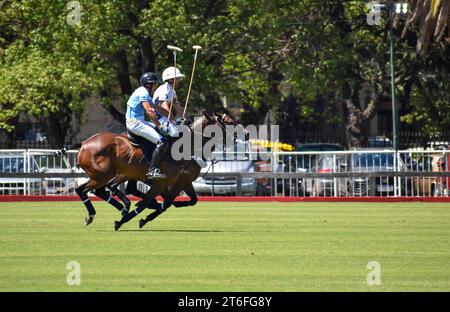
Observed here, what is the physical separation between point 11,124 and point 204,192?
666 inches

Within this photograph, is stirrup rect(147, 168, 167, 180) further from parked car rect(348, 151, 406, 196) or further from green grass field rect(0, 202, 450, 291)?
parked car rect(348, 151, 406, 196)

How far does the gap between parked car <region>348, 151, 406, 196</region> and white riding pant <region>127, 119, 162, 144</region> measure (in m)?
13.5

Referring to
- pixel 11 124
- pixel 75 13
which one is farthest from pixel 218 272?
pixel 11 124

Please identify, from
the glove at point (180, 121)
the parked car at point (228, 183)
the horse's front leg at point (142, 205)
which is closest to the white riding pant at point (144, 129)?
the glove at point (180, 121)

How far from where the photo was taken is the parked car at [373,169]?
1226 inches

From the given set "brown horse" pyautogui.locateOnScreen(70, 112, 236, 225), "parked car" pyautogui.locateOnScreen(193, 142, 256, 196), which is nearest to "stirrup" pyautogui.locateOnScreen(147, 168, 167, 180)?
"brown horse" pyautogui.locateOnScreen(70, 112, 236, 225)

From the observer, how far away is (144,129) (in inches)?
739

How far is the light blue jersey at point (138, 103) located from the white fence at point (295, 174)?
39.8 feet

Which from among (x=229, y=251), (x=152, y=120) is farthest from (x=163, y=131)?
(x=229, y=251)

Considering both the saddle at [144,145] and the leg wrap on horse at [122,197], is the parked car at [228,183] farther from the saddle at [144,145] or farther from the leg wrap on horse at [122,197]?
the saddle at [144,145]

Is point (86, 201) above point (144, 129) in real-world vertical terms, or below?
below

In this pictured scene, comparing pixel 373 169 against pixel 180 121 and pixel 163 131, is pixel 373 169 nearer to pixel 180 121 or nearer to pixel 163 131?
pixel 180 121

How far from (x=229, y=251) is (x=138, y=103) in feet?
16.6
